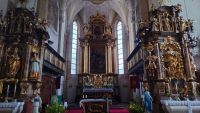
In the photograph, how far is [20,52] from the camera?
Answer: 1005 centimetres

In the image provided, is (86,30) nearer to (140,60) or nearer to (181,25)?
(140,60)

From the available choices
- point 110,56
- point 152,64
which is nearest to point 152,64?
point 152,64

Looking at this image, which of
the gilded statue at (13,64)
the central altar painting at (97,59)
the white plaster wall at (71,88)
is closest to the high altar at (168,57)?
the gilded statue at (13,64)

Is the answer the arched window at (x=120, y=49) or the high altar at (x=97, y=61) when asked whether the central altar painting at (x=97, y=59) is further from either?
the arched window at (x=120, y=49)

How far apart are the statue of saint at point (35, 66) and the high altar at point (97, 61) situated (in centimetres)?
735

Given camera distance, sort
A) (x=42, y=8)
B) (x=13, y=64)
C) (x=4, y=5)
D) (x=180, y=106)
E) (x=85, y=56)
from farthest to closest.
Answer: (x=85, y=56)
(x=42, y=8)
(x=4, y=5)
(x=13, y=64)
(x=180, y=106)

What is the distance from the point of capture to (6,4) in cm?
1062

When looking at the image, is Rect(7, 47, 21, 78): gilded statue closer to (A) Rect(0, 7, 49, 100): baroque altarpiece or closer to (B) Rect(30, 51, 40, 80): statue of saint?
(A) Rect(0, 7, 49, 100): baroque altarpiece

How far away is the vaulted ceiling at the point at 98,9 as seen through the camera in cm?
1912

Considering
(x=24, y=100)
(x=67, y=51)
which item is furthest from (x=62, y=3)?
(x=24, y=100)

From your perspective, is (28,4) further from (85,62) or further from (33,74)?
(85,62)

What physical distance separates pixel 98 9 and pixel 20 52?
13489 millimetres

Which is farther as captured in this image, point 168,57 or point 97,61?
point 97,61

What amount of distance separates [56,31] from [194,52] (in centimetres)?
1063
